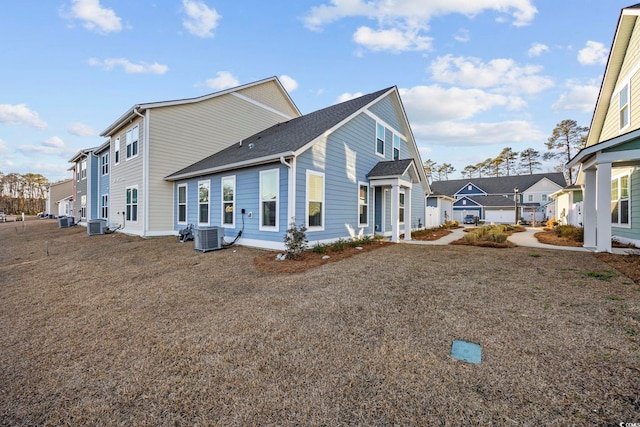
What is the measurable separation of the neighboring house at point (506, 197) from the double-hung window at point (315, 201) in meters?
31.6

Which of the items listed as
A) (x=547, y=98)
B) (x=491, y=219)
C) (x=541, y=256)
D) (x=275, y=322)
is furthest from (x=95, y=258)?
(x=491, y=219)

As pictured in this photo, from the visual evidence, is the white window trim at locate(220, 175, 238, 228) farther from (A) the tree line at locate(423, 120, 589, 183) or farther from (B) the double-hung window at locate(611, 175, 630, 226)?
(A) the tree line at locate(423, 120, 589, 183)

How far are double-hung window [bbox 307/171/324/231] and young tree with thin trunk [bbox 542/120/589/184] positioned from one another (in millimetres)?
39753

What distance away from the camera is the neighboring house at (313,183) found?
878 centimetres

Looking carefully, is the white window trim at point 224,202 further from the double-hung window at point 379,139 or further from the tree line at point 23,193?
the tree line at point 23,193

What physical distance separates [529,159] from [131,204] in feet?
192

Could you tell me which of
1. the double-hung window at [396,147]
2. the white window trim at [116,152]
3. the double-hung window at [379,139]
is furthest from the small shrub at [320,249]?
the white window trim at [116,152]

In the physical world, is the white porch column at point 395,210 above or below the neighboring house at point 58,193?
below

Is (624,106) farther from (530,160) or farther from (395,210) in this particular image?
(530,160)

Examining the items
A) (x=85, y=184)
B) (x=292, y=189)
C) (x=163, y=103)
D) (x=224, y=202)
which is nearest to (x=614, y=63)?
(x=292, y=189)

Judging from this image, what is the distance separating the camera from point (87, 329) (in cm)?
385

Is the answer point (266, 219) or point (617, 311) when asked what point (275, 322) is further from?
point (266, 219)

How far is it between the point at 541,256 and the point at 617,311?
436 cm

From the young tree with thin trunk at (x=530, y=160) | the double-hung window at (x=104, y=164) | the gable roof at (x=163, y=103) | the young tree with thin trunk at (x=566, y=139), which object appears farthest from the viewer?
the young tree with thin trunk at (x=530, y=160)
